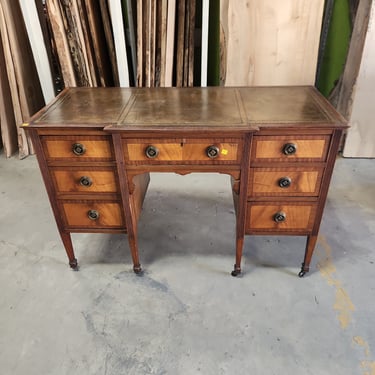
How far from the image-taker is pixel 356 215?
207 centimetres

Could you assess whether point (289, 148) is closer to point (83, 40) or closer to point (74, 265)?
point (74, 265)

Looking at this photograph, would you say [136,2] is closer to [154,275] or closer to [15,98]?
[15,98]

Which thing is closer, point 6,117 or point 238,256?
point 238,256

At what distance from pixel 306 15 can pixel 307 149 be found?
1.07 metres

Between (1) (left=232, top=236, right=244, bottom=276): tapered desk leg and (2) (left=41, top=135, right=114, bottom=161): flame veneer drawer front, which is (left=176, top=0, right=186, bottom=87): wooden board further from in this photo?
(1) (left=232, top=236, right=244, bottom=276): tapered desk leg

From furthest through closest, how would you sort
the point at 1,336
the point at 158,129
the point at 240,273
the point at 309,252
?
the point at 240,273 → the point at 309,252 → the point at 1,336 → the point at 158,129

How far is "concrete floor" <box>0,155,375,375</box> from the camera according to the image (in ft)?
4.38

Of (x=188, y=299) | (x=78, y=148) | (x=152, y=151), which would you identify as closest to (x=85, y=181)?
(x=78, y=148)

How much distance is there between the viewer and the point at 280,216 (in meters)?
1.49

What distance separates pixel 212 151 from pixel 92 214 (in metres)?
0.63

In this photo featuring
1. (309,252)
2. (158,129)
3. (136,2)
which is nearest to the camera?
(158,129)

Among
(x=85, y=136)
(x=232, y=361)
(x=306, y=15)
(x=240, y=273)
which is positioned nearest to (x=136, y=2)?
(x=306, y=15)

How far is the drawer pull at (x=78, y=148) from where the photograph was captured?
1357mm

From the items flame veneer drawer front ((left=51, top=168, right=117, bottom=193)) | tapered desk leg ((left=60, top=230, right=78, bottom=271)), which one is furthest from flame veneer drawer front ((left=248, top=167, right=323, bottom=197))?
tapered desk leg ((left=60, top=230, right=78, bottom=271))
